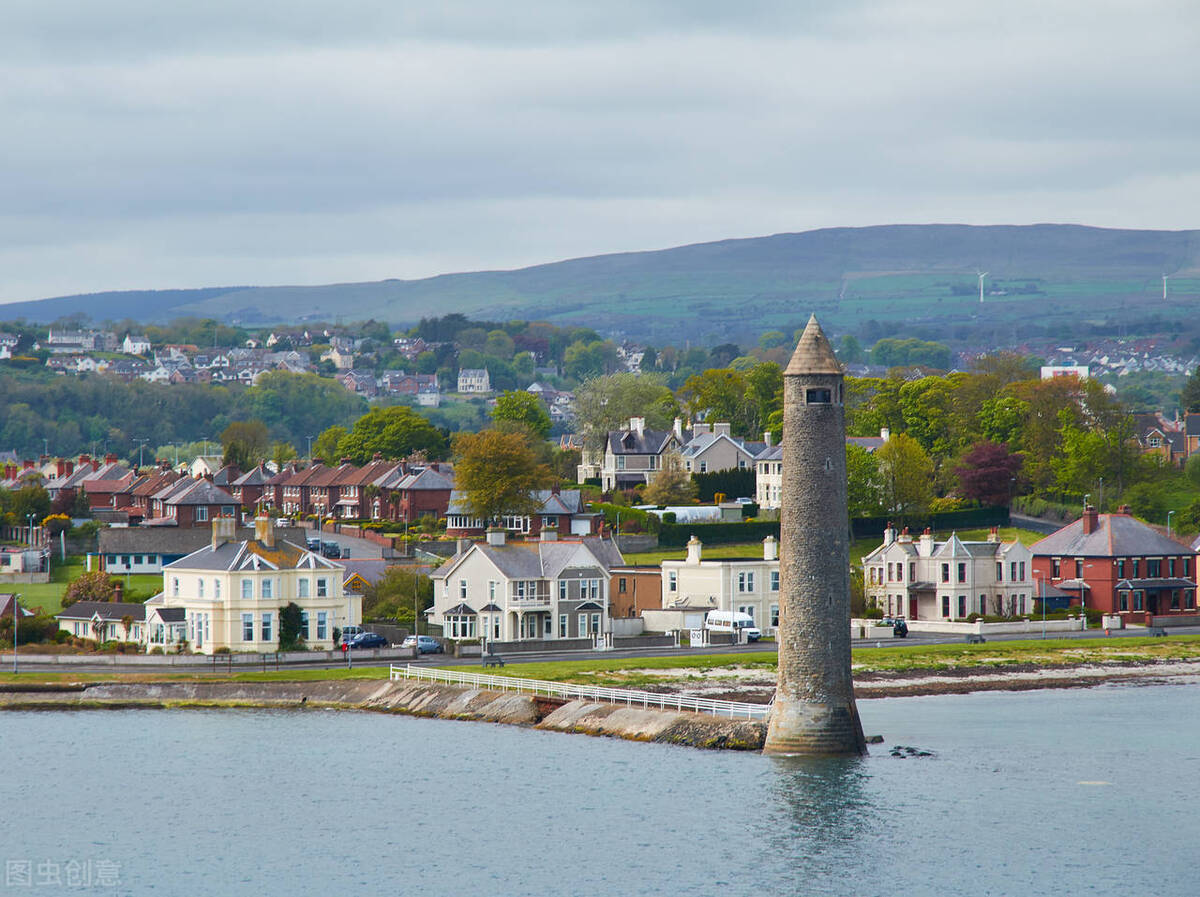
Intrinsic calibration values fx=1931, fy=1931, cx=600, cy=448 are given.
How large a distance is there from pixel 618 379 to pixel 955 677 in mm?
83817

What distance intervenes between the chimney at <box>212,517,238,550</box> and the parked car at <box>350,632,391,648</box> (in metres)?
6.76

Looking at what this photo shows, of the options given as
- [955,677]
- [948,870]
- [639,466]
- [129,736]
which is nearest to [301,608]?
[129,736]

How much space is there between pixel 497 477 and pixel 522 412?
4193cm

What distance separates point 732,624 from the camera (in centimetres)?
8394

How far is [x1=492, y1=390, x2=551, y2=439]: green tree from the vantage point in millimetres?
150000

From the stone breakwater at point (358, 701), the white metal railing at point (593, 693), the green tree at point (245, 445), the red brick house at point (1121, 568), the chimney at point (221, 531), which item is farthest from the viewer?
the green tree at point (245, 445)

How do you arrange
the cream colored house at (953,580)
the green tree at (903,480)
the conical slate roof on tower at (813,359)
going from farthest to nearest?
the green tree at (903,480)
the cream colored house at (953,580)
the conical slate roof on tower at (813,359)

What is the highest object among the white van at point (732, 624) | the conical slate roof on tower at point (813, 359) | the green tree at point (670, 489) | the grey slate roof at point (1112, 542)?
the green tree at point (670, 489)

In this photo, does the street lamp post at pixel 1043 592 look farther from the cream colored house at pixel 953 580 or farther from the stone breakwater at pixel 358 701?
the stone breakwater at pixel 358 701

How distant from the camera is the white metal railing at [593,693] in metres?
58.0

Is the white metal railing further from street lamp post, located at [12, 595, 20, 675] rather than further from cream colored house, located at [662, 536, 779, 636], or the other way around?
cream colored house, located at [662, 536, 779, 636]

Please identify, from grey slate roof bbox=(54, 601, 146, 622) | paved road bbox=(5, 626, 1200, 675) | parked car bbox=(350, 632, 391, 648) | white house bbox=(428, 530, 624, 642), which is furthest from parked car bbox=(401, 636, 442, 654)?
grey slate roof bbox=(54, 601, 146, 622)

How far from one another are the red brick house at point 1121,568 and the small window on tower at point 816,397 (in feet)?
148

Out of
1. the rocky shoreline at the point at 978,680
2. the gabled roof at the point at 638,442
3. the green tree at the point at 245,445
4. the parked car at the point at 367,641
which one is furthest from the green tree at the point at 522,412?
the rocky shoreline at the point at 978,680
